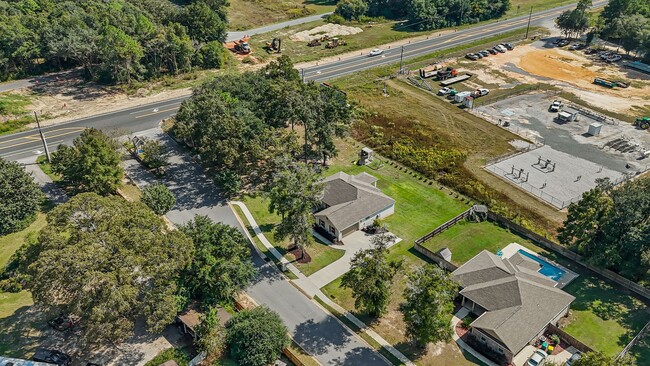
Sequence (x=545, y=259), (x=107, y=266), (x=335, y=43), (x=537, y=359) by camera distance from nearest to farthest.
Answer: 1. (x=107, y=266)
2. (x=537, y=359)
3. (x=545, y=259)
4. (x=335, y=43)

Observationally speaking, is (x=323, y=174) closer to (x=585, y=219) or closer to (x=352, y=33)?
(x=585, y=219)

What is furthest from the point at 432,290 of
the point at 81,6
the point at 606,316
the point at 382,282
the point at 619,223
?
the point at 81,6

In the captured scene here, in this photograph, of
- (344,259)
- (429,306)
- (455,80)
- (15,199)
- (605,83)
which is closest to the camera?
(429,306)

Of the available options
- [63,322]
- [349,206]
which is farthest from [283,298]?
[63,322]

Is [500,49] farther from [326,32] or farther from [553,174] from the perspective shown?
[553,174]

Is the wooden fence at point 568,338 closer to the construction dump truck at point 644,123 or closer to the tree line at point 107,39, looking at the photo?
the construction dump truck at point 644,123

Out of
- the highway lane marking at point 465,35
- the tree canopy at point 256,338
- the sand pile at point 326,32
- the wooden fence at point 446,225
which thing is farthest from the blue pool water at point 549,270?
the sand pile at point 326,32

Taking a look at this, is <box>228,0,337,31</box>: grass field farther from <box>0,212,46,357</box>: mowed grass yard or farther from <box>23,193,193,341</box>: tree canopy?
<box>23,193,193,341</box>: tree canopy
